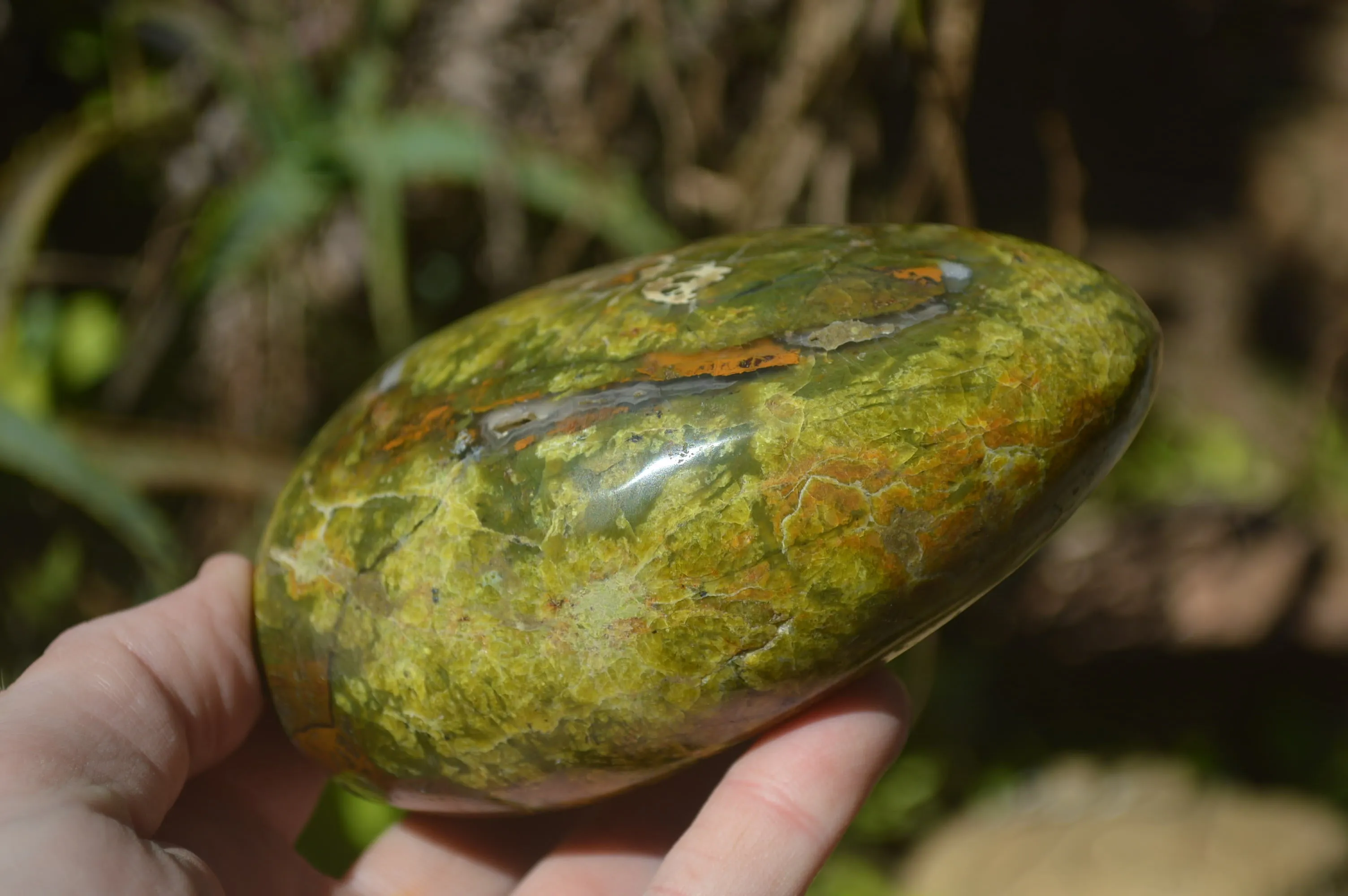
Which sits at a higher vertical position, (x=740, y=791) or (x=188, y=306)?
(x=188, y=306)

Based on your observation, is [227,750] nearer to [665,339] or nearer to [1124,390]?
[665,339]

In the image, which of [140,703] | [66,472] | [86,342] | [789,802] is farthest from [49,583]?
[789,802]

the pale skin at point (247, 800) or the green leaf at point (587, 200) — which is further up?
the green leaf at point (587, 200)

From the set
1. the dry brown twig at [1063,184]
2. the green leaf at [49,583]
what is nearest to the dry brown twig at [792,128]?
the dry brown twig at [1063,184]

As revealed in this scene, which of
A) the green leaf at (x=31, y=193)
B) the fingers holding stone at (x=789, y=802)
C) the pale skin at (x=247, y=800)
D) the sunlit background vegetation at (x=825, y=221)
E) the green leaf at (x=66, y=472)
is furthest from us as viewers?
the sunlit background vegetation at (x=825, y=221)

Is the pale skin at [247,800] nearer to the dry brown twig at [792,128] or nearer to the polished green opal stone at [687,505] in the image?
the polished green opal stone at [687,505]

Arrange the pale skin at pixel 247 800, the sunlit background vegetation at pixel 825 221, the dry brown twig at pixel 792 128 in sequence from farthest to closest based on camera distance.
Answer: the dry brown twig at pixel 792 128
the sunlit background vegetation at pixel 825 221
the pale skin at pixel 247 800

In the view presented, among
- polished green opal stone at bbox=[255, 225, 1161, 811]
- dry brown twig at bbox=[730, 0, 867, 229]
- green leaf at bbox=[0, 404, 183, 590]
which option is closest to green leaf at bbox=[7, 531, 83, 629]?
green leaf at bbox=[0, 404, 183, 590]

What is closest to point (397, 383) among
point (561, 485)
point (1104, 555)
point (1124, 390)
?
point (561, 485)
